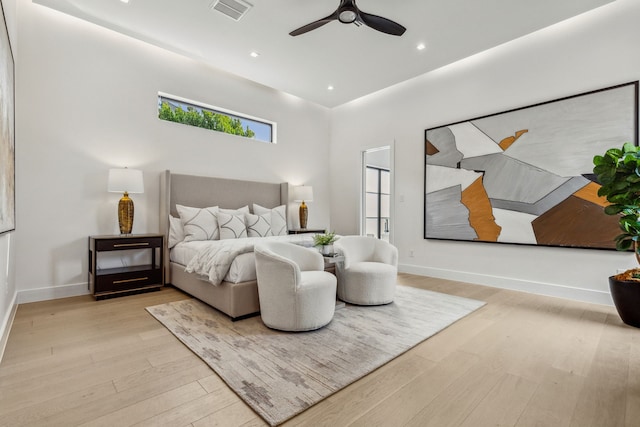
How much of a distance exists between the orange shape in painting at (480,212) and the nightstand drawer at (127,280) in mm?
4280

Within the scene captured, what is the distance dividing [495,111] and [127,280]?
517 centimetres

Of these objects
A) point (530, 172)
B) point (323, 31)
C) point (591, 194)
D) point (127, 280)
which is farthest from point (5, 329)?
point (591, 194)

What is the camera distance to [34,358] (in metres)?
2.01

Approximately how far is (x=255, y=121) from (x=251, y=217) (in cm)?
191

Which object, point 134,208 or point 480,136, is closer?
point 134,208

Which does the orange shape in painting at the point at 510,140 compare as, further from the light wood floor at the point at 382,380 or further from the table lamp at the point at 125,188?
the table lamp at the point at 125,188

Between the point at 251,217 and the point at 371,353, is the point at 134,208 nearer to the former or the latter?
the point at 251,217

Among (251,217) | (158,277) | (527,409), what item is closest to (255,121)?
(251,217)

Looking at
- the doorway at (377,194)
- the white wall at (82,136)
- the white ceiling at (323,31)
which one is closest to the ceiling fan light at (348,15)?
the white ceiling at (323,31)

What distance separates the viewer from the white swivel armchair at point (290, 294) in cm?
243

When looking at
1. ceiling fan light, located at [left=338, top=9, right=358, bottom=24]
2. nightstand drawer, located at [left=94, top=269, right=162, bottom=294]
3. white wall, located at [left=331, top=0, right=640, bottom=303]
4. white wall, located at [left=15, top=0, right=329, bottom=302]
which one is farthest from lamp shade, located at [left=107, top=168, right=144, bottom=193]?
white wall, located at [left=331, top=0, right=640, bottom=303]

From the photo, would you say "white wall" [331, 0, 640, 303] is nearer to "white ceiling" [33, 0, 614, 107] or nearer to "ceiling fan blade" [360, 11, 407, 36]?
"white ceiling" [33, 0, 614, 107]

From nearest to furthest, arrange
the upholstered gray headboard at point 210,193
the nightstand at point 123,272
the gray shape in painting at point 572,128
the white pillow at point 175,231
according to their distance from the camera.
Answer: the gray shape in painting at point 572,128 < the nightstand at point 123,272 < the white pillow at point 175,231 < the upholstered gray headboard at point 210,193

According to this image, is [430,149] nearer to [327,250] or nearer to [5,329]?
[327,250]
